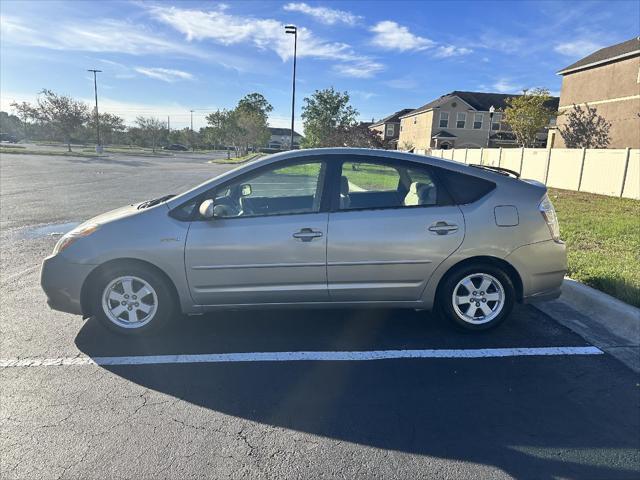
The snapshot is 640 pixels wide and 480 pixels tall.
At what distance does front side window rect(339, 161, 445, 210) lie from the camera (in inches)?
148

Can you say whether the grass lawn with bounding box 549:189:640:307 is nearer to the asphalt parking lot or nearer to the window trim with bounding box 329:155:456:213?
the asphalt parking lot

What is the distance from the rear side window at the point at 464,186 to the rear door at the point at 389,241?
8 cm

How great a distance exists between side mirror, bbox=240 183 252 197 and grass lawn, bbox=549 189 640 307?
3.97 m

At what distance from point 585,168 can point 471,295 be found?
17280 mm

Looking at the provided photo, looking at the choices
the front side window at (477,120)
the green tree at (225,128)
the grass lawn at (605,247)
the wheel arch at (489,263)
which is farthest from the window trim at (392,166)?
the green tree at (225,128)

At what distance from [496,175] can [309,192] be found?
1741 mm

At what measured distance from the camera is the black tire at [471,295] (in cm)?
376

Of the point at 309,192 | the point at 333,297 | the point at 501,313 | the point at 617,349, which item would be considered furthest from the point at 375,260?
the point at 617,349

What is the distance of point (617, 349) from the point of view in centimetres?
362

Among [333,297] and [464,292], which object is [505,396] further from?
[333,297]

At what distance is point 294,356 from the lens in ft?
11.3

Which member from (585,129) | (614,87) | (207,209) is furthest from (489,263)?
(585,129)

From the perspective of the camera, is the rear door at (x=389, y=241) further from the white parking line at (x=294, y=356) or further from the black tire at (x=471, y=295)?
the white parking line at (x=294, y=356)

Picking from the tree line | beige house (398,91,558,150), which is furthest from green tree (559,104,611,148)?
beige house (398,91,558,150)
